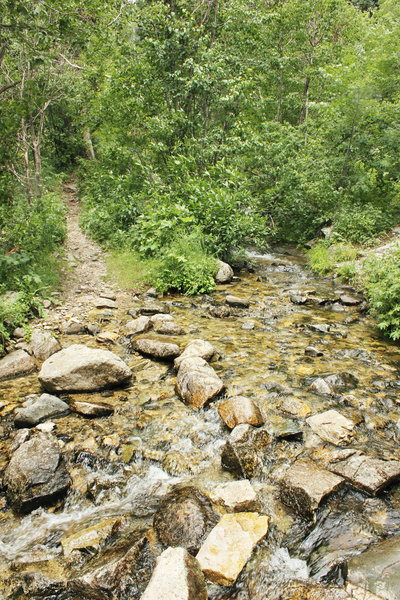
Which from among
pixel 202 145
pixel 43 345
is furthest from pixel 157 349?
pixel 202 145

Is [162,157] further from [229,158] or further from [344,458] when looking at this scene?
[344,458]

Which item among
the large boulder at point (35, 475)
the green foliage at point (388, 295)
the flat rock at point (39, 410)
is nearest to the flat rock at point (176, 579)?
the large boulder at point (35, 475)

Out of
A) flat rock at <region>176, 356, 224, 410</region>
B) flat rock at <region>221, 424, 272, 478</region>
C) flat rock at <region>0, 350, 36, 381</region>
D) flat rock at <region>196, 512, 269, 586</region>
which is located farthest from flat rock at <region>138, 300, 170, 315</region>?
flat rock at <region>196, 512, 269, 586</region>

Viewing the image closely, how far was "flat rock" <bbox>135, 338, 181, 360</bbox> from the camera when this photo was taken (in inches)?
233

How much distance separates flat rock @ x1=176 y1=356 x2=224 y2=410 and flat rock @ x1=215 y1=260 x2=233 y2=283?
18.7 ft

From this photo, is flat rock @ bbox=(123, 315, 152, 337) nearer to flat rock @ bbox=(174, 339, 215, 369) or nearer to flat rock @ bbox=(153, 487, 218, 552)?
flat rock @ bbox=(174, 339, 215, 369)

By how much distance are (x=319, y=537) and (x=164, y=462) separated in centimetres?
170

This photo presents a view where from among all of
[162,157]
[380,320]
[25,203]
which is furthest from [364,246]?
[25,203]

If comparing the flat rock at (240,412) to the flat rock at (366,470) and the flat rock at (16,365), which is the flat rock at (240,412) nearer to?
the flat rock at (366,470)

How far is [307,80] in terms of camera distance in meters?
20.7

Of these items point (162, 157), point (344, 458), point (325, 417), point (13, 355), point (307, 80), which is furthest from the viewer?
point (307, 80)

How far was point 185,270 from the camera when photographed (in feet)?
32.7

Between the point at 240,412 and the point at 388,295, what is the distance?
4486 mm

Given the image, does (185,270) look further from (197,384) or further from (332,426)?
(332,426)
